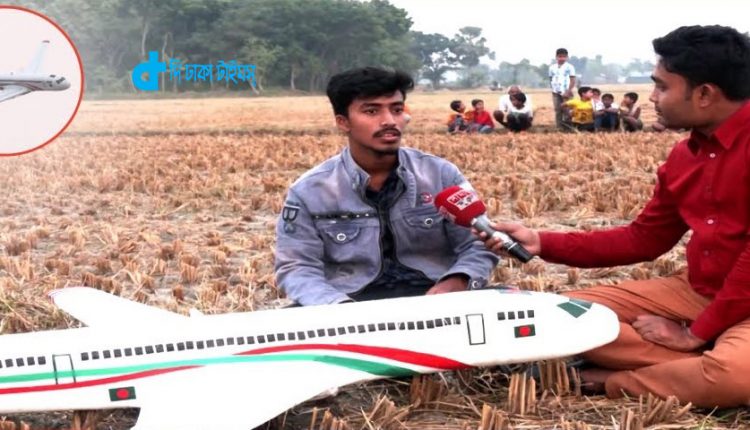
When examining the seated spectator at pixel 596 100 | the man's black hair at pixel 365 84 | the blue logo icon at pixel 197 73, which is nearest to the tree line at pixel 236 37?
the blue logo icon at pixel 197 73

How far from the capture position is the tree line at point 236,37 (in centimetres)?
4684

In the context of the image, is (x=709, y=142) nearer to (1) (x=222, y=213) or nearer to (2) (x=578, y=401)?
(2) (x=578, y=401)

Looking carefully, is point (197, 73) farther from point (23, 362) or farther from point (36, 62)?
point (23, 362)

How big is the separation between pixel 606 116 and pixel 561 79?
1.38 metres

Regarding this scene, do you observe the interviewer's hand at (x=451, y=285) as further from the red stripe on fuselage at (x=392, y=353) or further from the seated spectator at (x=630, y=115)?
the seated spectator at (x=630, y=115)

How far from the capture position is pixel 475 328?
4242mm

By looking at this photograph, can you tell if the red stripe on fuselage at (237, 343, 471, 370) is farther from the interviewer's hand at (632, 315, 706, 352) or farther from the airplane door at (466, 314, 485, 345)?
the interviewer's hand at (632, 315, 706, 352)

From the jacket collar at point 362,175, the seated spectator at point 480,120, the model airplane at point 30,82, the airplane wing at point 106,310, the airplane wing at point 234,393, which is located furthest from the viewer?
the seated spectator at point 480,120

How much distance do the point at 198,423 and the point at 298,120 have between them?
25.9m

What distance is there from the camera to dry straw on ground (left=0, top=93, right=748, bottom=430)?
4188 millimetres

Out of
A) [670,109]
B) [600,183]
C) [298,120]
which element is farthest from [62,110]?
[298,120]

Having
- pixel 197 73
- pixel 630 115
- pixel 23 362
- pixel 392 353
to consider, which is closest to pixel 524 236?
pixel 392 353

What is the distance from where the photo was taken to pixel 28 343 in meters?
4.00

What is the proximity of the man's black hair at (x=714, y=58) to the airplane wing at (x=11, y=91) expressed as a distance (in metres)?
6.10
